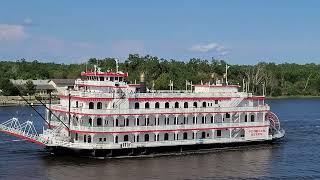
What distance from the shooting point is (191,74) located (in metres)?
152

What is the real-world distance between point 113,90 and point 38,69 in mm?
130621

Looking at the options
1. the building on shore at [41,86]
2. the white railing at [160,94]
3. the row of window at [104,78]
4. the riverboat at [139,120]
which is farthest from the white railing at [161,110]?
the building on shore at [41,86]

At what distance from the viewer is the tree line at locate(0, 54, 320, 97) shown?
5620 inches

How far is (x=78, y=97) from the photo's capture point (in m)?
52.5

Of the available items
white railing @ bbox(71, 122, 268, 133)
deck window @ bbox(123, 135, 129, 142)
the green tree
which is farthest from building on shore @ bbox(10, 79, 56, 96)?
deck window @ bbox(123, 135, 129, 142)

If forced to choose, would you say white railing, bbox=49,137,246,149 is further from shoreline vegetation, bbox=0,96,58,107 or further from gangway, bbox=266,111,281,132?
shoreline vegetation, bbox=0,96,58,107

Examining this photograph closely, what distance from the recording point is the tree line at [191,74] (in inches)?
5620

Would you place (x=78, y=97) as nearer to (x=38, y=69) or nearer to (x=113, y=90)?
(x=113, y=90)

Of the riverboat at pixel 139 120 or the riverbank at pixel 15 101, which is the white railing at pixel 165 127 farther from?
the riverbank at pixel 15 101

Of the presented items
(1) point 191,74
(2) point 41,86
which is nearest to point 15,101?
(2) point 41,86

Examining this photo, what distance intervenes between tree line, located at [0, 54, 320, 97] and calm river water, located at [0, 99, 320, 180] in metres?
74.2

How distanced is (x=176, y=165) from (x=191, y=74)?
102 m

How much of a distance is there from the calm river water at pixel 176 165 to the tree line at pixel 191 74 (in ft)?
244

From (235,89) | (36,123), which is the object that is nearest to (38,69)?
(36,123)
